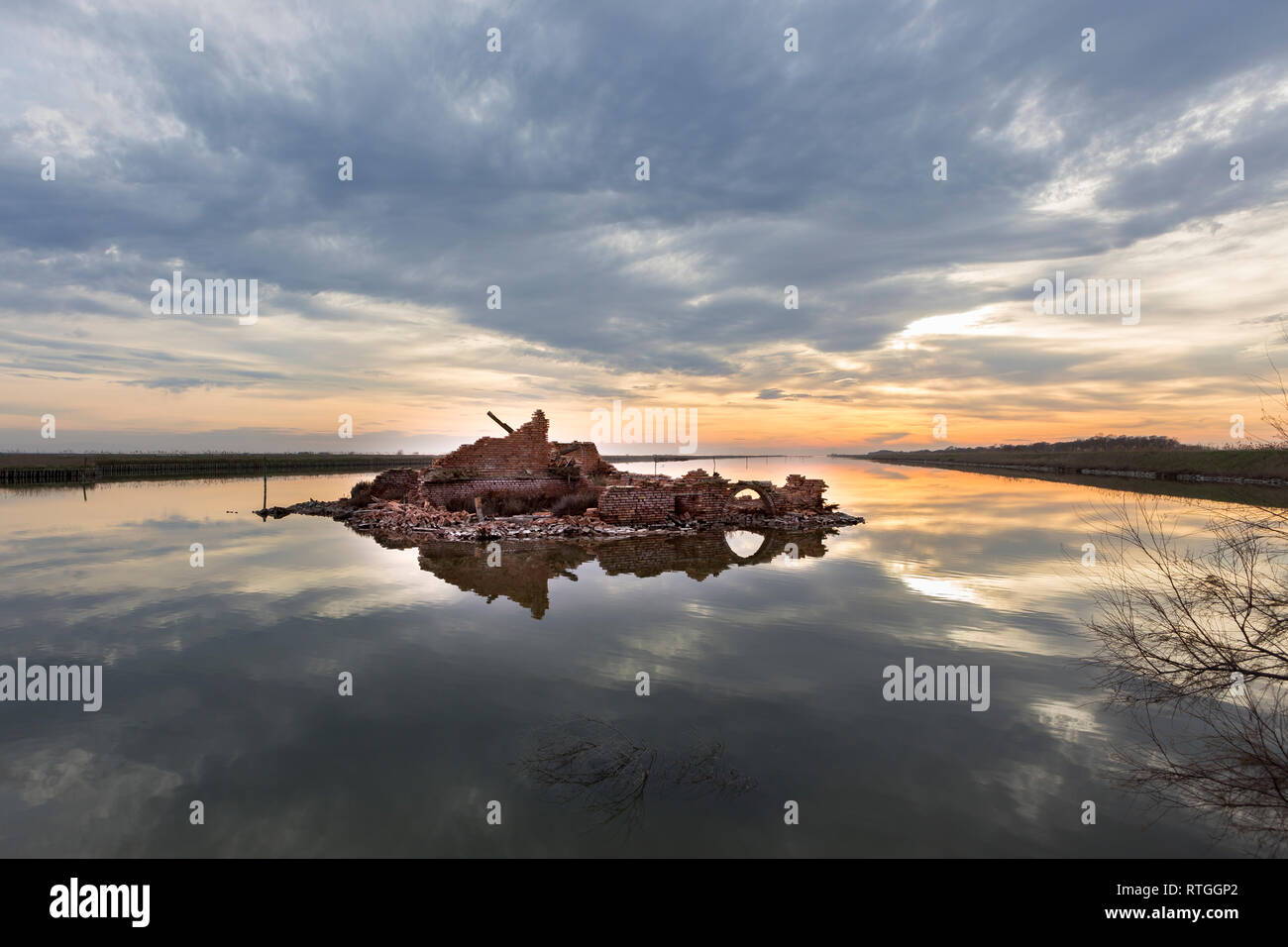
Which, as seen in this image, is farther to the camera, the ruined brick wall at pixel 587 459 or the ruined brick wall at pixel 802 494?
the ruined brick wall at pixel 587 459

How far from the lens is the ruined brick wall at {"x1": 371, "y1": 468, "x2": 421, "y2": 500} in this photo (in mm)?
→ 25375

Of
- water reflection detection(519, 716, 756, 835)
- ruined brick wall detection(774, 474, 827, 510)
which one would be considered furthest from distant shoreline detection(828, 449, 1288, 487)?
water reflection detection(519, 716, 756, 835)

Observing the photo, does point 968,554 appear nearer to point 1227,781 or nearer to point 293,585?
point 1227,781

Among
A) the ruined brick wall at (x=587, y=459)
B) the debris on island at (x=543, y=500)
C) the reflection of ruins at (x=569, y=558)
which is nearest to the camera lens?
the reflection of ruins at (x=569, y=558)

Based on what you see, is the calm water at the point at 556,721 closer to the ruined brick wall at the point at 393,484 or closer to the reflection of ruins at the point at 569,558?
the reflection of ruins at the point at 569,558

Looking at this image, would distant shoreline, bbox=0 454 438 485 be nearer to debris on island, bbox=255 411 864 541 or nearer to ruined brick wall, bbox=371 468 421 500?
ruined brick wall, bbox=371 468 421 500

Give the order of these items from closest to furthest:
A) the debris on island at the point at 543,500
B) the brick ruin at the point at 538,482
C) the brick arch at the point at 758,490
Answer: the debris on island at the point at 543,500, the brick ruin at the point at 538,482, the brick arch at the point at 758,490

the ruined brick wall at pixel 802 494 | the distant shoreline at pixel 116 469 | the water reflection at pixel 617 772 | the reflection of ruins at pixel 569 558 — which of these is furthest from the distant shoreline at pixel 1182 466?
the distant shoreline at pixel 116 469

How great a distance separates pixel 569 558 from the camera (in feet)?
46.9

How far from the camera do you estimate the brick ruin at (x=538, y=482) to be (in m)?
21.4

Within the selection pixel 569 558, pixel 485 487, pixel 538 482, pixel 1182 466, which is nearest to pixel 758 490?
pixel 538 482

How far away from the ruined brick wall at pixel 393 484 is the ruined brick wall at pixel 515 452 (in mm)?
1786
